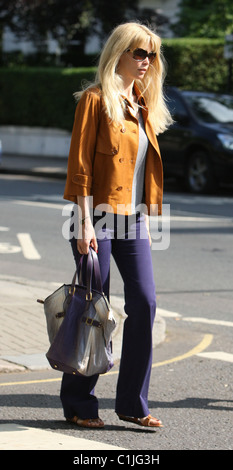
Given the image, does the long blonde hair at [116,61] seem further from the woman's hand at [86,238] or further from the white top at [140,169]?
the woman's hand at [86,238]

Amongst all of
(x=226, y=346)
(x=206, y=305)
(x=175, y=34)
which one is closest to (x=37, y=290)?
(x=206, y=305)

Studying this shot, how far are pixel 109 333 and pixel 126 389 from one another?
1.20 ft

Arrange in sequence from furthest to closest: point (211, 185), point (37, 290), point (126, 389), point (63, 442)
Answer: point (211, 185)
point (37, 290)
point (126, 389)
point (63, 442)

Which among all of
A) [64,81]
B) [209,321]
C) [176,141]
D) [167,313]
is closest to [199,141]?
[176,141]

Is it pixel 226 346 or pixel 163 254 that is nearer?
pixel 226 346

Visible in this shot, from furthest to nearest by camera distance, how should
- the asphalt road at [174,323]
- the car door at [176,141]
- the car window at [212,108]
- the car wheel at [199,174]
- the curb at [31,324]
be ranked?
the car window at [212,108] → the car door at [176,141] → the car wheel at [199,174] → the curb at [31,324] → the asphalt road at [174,323]

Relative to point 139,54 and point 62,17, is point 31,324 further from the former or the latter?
point 62,17

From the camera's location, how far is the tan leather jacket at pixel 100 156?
455 cm

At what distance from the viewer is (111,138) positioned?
180 inches

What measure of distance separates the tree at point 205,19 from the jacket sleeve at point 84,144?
2230 cm

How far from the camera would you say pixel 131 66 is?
184 inches

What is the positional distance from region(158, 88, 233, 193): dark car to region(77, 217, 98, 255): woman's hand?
42.5ft

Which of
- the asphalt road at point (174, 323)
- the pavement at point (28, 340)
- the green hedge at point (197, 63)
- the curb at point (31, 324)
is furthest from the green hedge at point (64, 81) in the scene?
the pavement at point (28, 340)

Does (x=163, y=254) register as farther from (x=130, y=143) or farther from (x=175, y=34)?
(x=175, y=34)
